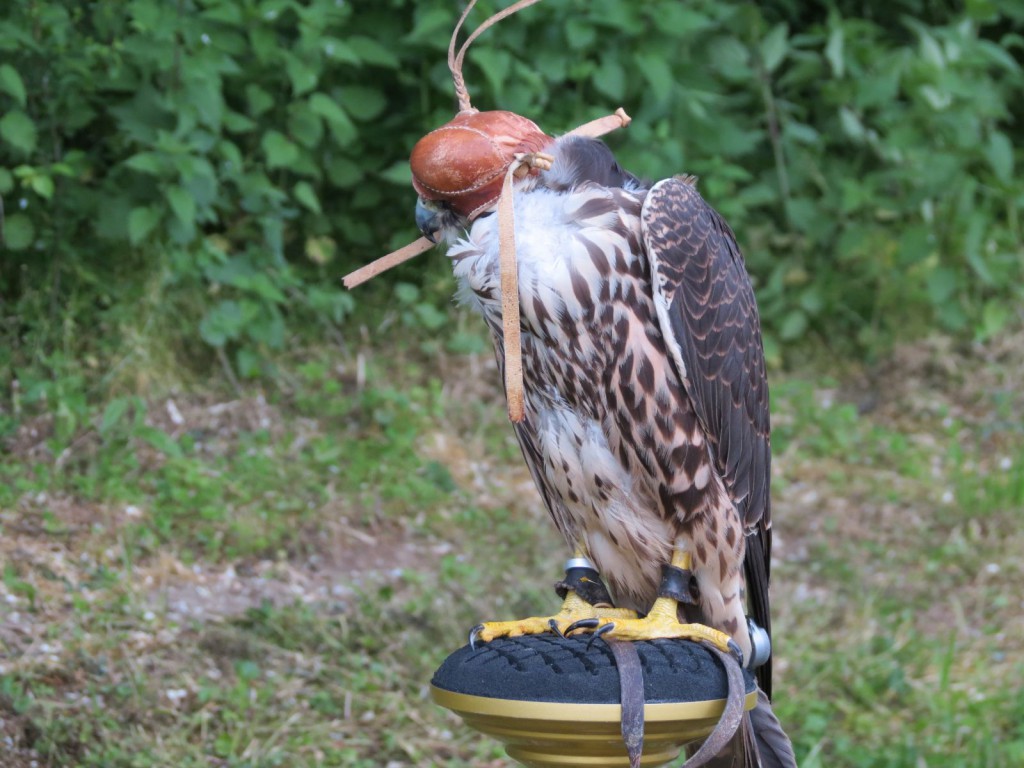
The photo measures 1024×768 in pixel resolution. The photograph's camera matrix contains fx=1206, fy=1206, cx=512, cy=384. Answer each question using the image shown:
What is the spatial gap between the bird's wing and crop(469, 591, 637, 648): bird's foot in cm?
34

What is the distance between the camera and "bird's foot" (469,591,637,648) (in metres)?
2.31

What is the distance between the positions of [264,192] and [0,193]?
0.85 meters

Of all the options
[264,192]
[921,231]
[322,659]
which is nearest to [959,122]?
[921,231]

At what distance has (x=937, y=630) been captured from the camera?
412 centimetres

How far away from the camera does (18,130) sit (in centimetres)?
A: 353

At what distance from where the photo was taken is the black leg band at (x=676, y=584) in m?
2.36

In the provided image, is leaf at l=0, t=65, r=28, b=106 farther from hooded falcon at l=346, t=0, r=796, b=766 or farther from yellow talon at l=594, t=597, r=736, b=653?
yellow talon at l=594, t=597, r=736, b=653

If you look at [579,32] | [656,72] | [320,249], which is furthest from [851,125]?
[320,249]

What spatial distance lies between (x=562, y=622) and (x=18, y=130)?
89.6 inches

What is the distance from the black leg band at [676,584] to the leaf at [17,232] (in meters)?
2.47

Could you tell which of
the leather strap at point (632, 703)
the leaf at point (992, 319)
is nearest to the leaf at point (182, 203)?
the leather strap at point (632, 703)

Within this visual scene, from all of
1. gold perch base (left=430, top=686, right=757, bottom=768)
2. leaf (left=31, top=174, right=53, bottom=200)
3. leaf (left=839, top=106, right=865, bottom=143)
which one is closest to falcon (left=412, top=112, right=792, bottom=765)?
gold perch base (left=430, top=686, right=757, bottom=768)

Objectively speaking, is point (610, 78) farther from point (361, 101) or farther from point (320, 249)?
point (320, 249)

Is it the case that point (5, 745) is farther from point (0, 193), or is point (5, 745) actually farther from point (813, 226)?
point (813, 226)
